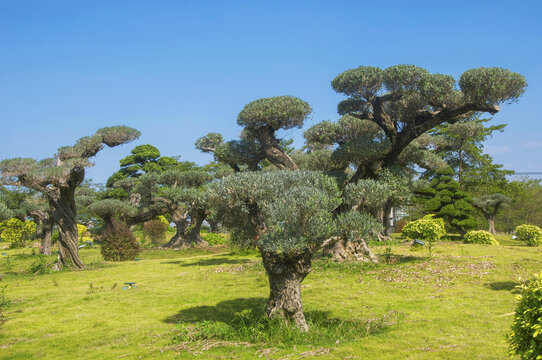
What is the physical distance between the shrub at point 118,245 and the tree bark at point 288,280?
18747 millimetres

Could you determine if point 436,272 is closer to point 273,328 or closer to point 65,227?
point 273,328

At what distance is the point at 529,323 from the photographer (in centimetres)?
506

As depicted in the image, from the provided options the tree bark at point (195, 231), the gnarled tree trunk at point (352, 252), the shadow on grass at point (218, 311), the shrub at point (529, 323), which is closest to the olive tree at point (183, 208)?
the tree bark at point (195, 231)

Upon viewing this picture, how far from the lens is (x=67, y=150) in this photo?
20141 millimetres

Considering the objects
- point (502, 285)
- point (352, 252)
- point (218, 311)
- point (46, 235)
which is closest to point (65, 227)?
point (46, 235)

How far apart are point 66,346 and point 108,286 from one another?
23.1 ft

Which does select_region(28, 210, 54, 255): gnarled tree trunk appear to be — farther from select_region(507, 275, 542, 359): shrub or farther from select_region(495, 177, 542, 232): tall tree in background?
select_region(495, 177, 542, 232): tall tree in background

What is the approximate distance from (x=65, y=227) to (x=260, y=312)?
47.2ft

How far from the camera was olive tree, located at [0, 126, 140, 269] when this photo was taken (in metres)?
18.1

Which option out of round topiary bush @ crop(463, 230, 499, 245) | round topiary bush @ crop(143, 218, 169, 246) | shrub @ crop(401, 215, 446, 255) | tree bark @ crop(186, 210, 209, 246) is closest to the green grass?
shrub @ crop(401, 215, 446, 255)

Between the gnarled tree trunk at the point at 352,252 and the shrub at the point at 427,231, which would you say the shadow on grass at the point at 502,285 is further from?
the shrub at the point at 427,231

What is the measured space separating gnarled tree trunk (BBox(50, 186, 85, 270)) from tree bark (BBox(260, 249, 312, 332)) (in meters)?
15.3

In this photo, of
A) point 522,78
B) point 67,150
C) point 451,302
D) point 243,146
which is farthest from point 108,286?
point 522,78

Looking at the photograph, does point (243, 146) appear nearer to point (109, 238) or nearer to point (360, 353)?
point (109, 238)
